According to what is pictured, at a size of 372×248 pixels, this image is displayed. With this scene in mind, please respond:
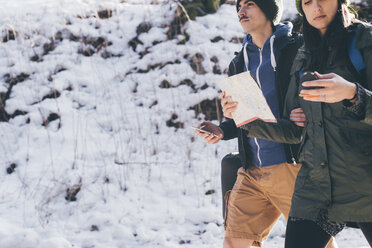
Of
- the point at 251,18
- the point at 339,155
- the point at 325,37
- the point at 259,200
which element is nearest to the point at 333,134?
the point at 339,155

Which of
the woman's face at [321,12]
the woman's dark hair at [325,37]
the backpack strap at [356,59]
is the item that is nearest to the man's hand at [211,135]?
the woman's dark hair at [325,37]

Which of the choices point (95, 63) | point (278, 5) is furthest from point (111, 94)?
point (278, 5)

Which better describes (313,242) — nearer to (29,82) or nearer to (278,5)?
(278,5)

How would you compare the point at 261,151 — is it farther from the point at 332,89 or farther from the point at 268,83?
the point at 332,89

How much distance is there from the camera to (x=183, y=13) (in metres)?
7.52

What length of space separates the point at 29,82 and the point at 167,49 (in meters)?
2.60

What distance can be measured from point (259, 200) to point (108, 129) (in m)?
3.88

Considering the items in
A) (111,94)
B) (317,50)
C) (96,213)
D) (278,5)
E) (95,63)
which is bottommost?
(96,213)

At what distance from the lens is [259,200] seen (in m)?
2.37

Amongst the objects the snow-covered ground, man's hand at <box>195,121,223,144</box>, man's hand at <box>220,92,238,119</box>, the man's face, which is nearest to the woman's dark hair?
man's hand at <box>220,92,238,119</box>

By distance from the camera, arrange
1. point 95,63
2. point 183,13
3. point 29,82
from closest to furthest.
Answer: point 29,82, point 95,63, point 183,13

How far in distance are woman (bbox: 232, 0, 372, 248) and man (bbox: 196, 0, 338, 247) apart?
0.44m

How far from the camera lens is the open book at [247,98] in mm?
1935

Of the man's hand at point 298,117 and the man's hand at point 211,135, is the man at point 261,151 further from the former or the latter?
the man's hand at point 298,117
